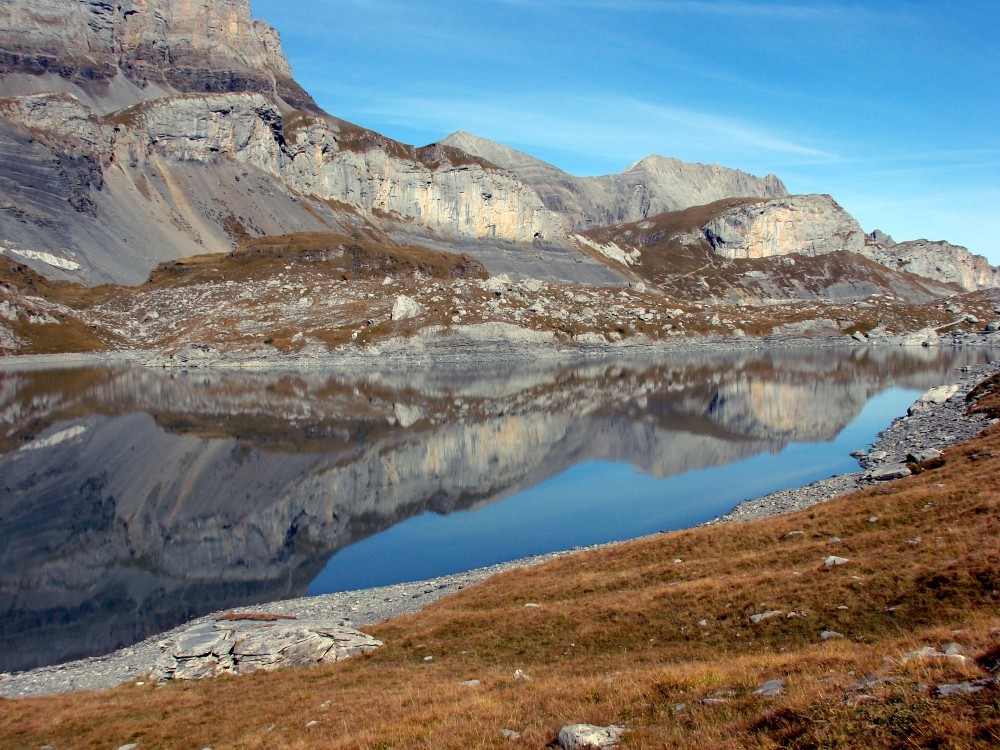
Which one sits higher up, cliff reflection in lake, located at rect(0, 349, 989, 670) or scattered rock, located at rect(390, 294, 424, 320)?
scattered rock, located at rect(390, 294, 424, 320)

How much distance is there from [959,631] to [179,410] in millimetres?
107614

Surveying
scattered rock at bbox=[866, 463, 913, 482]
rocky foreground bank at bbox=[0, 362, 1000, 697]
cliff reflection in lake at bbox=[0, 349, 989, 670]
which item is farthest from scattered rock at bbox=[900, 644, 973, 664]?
scattered rock at bbox=[866, 463, 913, 482]

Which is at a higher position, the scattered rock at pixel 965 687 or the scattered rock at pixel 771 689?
the scattered rock at pixel 965 687

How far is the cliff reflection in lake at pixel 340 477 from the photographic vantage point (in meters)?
43.5

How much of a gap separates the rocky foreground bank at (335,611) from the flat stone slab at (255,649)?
0.05 m

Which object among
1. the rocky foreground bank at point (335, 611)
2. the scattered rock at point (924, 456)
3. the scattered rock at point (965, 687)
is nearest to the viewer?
the scattered rock at point (965, 687)

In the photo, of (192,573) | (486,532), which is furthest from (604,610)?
(192,573)

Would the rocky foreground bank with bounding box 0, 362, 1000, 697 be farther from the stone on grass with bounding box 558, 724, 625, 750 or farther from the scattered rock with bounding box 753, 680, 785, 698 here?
the scattered rock with bounding box 753, 680, 785, 698

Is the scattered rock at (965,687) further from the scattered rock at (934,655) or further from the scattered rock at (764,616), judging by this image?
the scattered rock at (764,616)

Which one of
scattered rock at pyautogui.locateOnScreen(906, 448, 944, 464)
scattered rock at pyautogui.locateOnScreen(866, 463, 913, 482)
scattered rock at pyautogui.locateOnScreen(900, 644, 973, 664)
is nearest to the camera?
scattered rock at pyautogui.locateOnScreen(900, 644, 973, 664)

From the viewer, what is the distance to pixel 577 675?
63.5ft

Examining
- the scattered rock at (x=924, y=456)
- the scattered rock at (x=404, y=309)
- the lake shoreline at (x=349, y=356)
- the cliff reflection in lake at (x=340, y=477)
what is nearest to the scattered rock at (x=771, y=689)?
the cliff reflection in lake at (x=340, y=477)

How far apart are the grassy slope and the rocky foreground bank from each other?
253cm

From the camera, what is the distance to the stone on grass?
12.2 m
